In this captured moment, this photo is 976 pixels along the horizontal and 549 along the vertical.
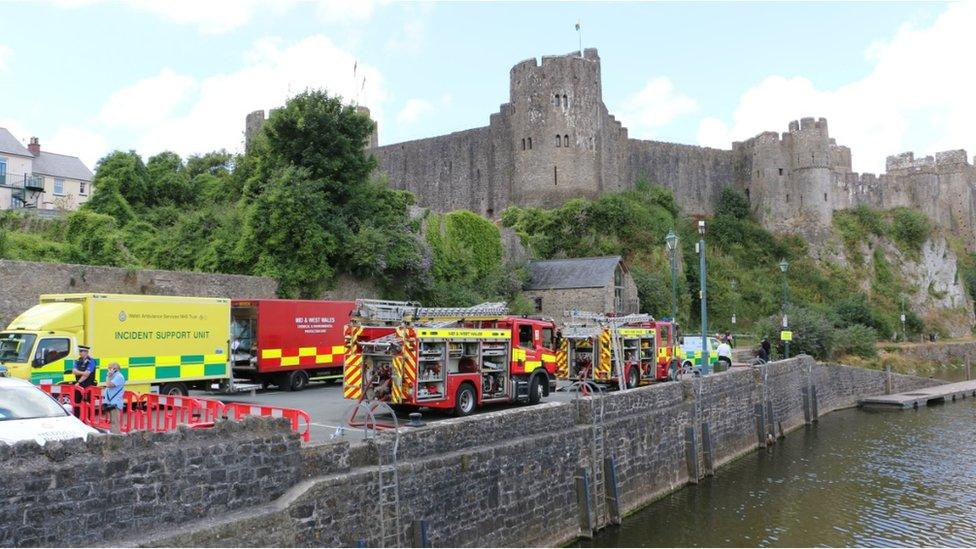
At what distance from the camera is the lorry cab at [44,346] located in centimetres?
1429

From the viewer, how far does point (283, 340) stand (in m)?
20.8

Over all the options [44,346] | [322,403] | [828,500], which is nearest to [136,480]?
[44,346]

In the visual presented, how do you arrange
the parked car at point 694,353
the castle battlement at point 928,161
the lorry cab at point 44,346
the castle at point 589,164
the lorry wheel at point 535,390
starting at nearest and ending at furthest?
the lorry cab at point 44,346 < the lorry wheel at point 535,390 < the parked car at point 694,353 < the castle at point 589,164 < the castle battlement at point 928,161

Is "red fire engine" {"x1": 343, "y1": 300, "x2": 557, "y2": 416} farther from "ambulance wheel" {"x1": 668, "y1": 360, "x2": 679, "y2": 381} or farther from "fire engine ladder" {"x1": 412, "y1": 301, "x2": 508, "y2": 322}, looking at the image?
"ambulance wheel" {"x1": 668, "y1": 360, "x2": 679, "y2": 381}

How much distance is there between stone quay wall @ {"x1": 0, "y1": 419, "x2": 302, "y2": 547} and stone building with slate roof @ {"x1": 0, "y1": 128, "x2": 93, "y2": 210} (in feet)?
113

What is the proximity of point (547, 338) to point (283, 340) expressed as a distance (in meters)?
7.16

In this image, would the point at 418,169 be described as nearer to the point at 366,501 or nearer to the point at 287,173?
the point at 287,173

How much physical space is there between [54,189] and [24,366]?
4294cm

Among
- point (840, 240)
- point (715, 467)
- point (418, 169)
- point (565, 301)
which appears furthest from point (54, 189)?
point (840, 240)

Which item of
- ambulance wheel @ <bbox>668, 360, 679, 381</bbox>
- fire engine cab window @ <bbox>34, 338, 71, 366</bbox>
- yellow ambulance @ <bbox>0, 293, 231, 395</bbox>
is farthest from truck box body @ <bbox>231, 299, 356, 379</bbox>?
ambulance wheel @ <bbox>668, 360, 679, 381</bbox>

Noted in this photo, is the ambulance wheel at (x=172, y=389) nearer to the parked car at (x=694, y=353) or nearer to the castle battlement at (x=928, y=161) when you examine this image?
the parked car at (x=694, y=353)

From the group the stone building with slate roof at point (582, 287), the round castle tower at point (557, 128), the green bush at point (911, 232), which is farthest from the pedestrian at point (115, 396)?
the green bush at point (911, 232)

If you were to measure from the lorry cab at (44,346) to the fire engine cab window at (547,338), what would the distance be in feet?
31.9

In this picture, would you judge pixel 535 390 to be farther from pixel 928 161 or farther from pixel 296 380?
pixel 928 161
